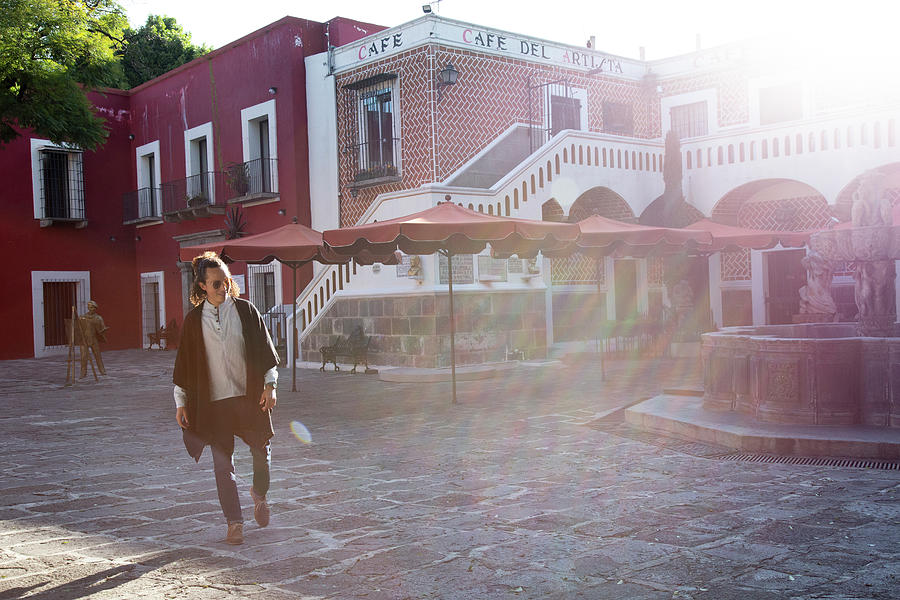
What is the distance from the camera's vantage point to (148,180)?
26.0 meters

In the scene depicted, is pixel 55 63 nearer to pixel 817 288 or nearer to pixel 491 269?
pixel 491 269

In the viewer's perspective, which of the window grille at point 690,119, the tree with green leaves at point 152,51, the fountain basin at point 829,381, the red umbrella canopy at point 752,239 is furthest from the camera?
the tree with green leaves at point 152,51

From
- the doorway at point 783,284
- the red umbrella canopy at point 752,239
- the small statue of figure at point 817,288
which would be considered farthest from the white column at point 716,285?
the small statue of figure at point 817,288

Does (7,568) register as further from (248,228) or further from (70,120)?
(248,228)

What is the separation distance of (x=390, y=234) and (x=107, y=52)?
25.8 ft

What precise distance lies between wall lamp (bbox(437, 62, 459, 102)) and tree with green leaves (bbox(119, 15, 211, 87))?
685 inches

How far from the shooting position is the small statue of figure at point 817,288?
9.69 m

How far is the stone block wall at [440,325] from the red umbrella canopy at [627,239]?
262cm

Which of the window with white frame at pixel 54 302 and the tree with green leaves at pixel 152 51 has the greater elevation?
the tree with green leaves at pixel 152 51

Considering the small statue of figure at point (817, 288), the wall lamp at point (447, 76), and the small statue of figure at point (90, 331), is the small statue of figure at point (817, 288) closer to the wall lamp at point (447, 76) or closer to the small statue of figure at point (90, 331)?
the wall lamp at point (447, 76)

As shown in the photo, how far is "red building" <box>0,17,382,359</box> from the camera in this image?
67.5 feet

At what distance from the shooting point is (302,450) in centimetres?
804

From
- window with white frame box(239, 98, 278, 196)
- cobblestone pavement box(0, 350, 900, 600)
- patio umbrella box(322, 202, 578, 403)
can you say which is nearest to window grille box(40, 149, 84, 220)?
window with white frame box(239, 98, 278, 196)

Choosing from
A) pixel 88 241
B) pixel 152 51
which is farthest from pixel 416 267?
pixel 152 51
